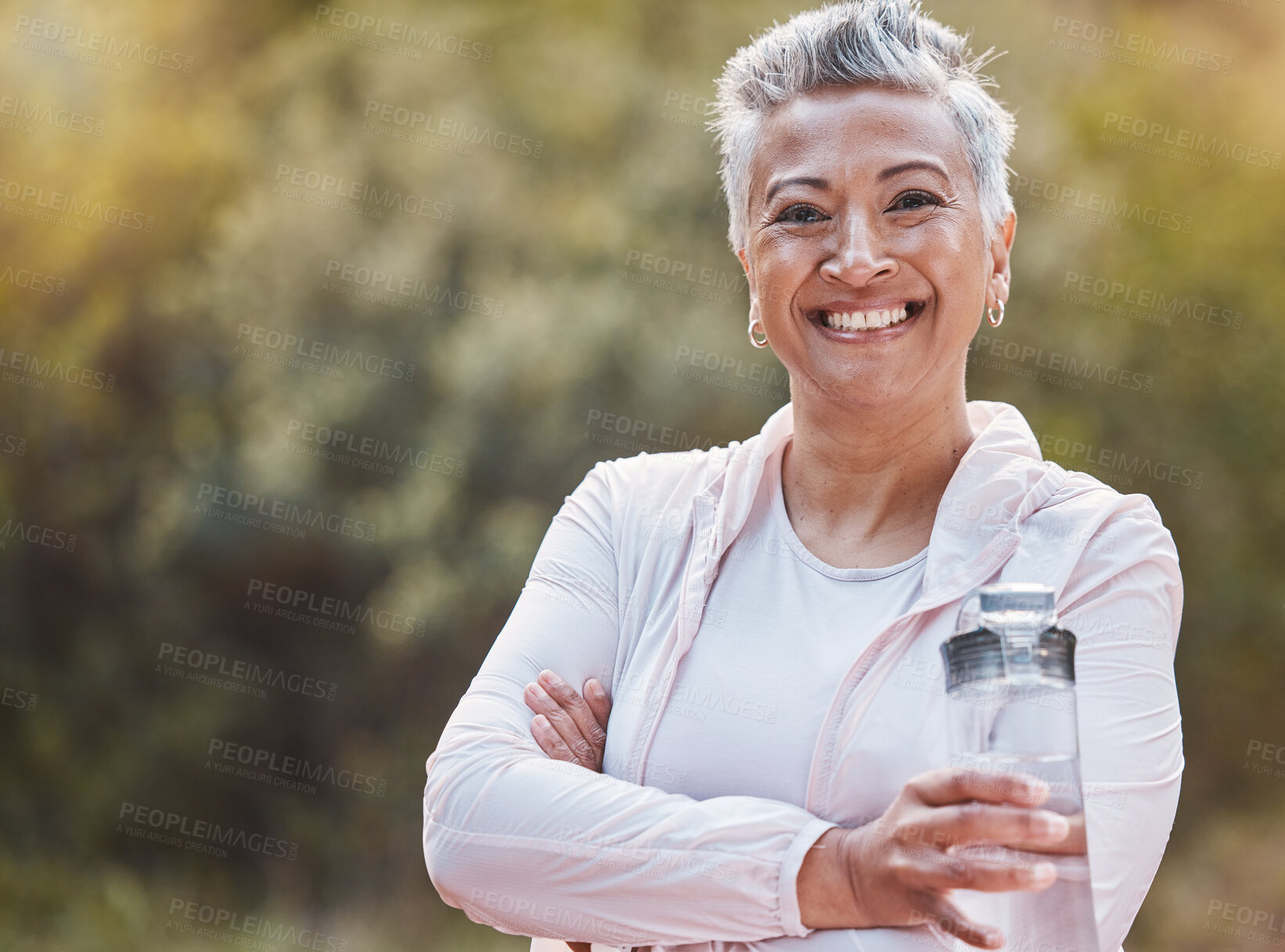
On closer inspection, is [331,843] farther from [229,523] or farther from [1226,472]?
[1226,472]

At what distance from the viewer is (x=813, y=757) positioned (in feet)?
3.97

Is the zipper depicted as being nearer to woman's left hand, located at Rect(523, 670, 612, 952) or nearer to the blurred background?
woman's left hand, located at Rect(523, 670, 612, 952)

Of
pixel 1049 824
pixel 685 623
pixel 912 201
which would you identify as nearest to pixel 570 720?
pixel 685 623

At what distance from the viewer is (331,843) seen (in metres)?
5.18

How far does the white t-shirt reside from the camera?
125 cm

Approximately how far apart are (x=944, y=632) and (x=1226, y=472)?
3.81 metres

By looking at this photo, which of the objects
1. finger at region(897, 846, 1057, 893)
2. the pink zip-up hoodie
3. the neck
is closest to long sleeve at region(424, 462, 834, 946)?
the pink zip-up hoodie

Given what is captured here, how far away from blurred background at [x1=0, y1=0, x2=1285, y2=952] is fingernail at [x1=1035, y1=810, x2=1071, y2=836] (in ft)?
12.1

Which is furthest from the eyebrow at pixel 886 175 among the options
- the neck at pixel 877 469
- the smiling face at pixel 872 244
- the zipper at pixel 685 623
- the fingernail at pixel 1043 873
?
the fingernail at pixel 1043 873

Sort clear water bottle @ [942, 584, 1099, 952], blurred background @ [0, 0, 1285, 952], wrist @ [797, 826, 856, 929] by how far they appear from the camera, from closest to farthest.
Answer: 1. clear water bottle @ [942, 584, 1099, 952]
2. wrist @ [797, 826, 856, 929]
3. blurred background @ [0, 0, 1285, 952]

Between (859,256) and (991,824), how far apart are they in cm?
66

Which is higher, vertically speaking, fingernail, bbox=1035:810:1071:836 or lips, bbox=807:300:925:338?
lips, bbox=807:300:925:338

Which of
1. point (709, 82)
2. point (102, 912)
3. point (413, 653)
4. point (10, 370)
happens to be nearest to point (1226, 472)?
point (709, 82)

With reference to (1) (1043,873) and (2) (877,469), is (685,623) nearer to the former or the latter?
(2) (877,469)
